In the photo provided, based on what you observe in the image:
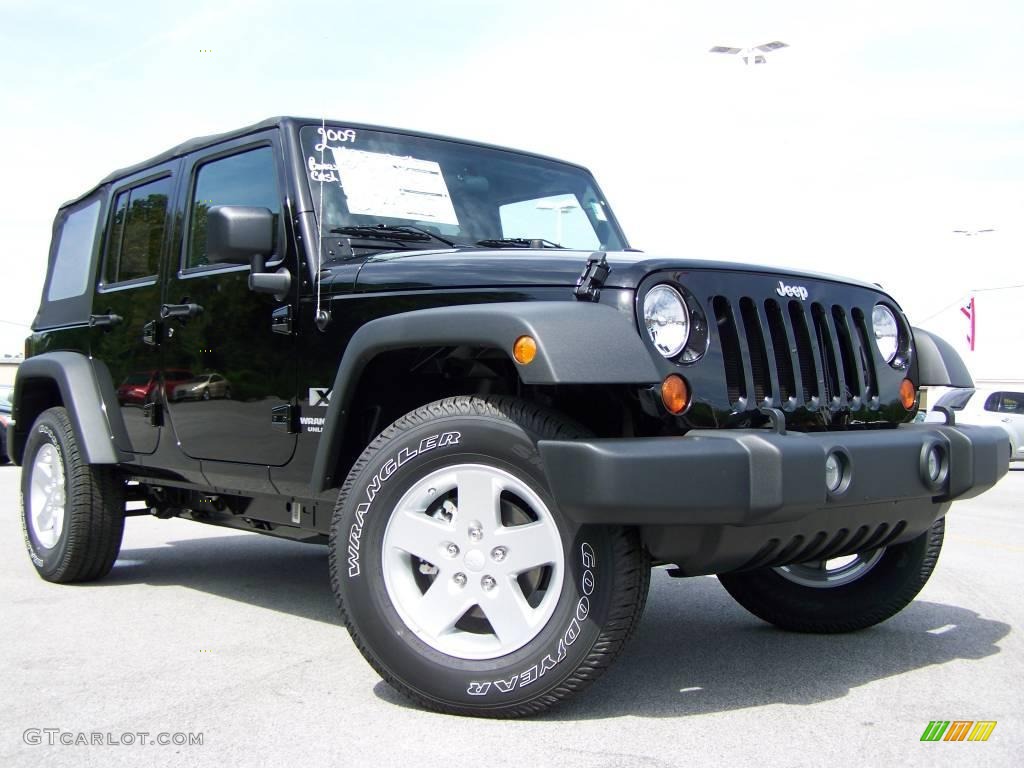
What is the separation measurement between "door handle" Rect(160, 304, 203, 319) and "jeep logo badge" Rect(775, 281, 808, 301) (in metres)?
2.58

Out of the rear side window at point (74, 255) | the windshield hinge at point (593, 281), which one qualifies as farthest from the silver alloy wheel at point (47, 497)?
the windshield hinge at point (593, 281)

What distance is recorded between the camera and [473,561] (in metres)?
3.60

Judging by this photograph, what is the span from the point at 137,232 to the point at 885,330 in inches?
148

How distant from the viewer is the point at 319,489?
4.18 metres

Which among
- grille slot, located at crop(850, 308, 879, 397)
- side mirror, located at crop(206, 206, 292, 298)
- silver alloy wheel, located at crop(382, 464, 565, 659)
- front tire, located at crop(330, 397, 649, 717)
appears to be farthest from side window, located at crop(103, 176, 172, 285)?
grille slot, located at crop(850, 308, 879, 397)

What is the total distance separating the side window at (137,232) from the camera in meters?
5.68

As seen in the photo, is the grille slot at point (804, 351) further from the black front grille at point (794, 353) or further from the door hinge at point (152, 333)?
the door hinge at point (152, 333)

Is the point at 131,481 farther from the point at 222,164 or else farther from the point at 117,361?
the point at 222,164

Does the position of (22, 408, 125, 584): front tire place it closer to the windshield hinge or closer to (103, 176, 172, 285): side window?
(103, 176, 172, 285): side window

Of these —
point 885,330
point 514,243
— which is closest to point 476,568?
point 514,243

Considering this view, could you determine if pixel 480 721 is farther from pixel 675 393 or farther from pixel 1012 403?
pixel 1012 403

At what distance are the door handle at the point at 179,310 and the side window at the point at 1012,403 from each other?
61.9 ft

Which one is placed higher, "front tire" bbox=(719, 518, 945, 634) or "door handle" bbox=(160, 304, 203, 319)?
"door handle" bbox=(160, 304, 203, 319)

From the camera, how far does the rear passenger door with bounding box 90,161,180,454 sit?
546cm
